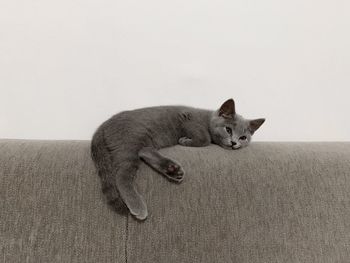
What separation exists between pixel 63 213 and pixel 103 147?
0.24 meters

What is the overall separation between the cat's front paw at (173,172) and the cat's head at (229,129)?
276 millimetres

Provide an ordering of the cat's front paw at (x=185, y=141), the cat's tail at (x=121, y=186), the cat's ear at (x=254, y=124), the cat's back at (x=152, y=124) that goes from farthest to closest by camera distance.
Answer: the cat's ear at (x=254, y=124)
the cat's front paw at (x=185, y=141)
the cat's back at (x=152, y=124)
the cat's tail at (x=121, y=186)

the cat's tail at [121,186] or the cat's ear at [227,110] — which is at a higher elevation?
the cat's ear at [227,110]

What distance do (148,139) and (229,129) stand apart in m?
0.32

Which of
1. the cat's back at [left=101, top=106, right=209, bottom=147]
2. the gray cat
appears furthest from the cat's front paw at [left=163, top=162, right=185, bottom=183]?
the cat's back at [left=101, top=106, right=209, bottom=147]

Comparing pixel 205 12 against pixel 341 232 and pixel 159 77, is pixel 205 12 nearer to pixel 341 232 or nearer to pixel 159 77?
pixel 159 77

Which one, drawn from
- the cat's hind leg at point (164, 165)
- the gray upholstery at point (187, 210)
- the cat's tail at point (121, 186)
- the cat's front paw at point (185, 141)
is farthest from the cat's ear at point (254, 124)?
the cat's tail at point (121, 186)

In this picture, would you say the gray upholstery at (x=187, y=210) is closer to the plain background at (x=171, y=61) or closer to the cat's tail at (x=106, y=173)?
the cat's tail at (x=106, y=173)

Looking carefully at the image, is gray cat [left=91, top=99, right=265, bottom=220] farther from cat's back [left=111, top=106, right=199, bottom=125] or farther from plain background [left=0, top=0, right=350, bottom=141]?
plain background [left=0, top=0, right=350, bottom=141]

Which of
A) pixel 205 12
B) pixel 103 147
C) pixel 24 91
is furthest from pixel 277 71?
pixel 24 91

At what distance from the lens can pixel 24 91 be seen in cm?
158

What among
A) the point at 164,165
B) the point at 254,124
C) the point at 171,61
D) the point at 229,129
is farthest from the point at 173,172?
the point at 171,61

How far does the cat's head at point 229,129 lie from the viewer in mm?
1398

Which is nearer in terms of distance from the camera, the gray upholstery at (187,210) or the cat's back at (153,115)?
the gray upholstery at (187,210)
